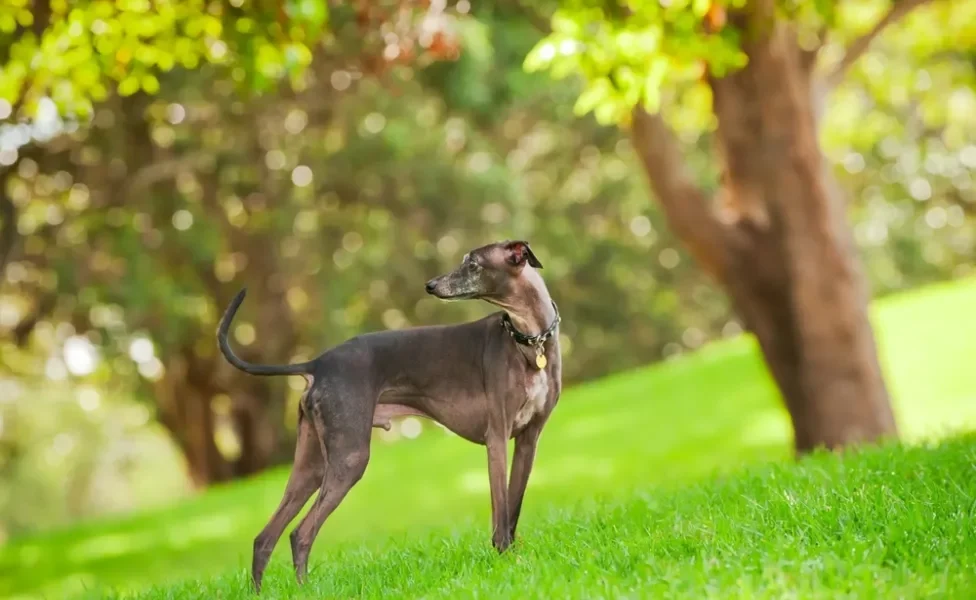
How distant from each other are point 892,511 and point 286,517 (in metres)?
3.25

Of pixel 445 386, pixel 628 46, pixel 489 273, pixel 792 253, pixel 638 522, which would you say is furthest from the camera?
pixel 792 253

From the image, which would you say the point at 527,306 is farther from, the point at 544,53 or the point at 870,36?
the point at 870,36

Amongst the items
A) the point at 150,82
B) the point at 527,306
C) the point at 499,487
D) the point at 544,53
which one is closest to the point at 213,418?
the point at 150,82

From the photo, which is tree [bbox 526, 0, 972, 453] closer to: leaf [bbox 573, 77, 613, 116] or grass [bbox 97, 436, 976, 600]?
leaf [bbox 573, 77, 613, 116]

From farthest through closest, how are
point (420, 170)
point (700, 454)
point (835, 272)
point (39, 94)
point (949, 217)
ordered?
point (949, 217), point (420, 170), point (700, 454), point (835, 272), point (39, 94)

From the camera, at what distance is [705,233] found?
427 inches

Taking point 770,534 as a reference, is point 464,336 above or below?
above

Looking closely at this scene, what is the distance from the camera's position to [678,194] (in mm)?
11047

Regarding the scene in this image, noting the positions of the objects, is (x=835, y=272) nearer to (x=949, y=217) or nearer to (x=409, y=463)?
(x=409, y=463)

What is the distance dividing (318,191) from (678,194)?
10.9 m

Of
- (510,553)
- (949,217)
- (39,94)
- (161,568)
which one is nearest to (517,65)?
(39,94)

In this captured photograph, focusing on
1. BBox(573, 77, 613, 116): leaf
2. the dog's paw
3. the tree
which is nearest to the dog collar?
Answer: the dog's paw

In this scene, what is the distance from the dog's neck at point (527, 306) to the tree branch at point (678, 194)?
5.56 meters

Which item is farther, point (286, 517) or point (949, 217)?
point (949, 217)
